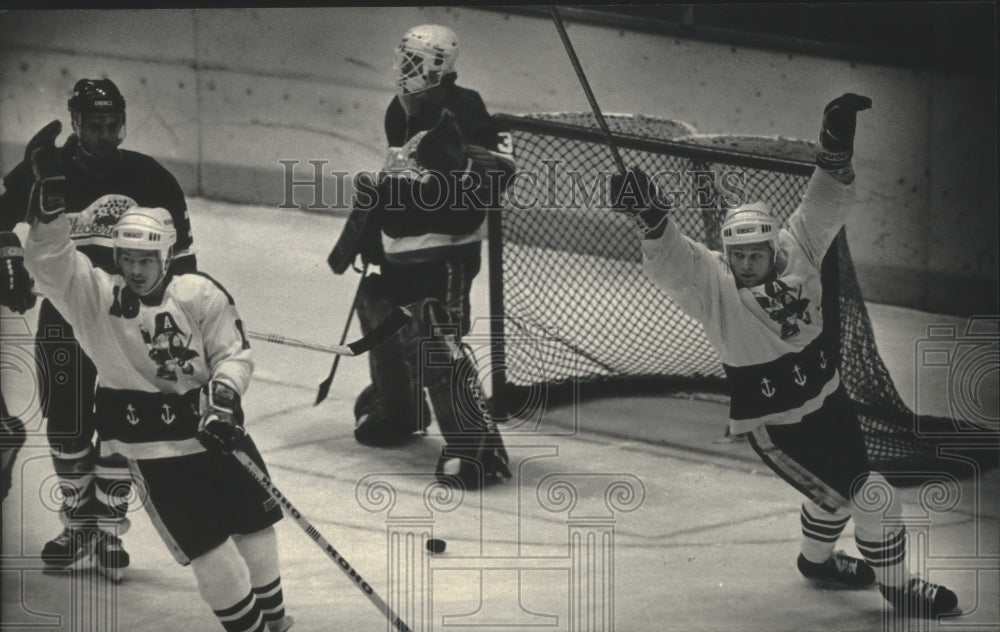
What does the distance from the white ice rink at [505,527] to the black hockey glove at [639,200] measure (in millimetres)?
808

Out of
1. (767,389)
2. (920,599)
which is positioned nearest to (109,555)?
(767,389)

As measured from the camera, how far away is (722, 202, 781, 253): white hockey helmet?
4.26 m

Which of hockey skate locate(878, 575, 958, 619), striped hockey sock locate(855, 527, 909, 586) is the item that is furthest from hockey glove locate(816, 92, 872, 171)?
hockey skate locate(878, 575, 958, 619)

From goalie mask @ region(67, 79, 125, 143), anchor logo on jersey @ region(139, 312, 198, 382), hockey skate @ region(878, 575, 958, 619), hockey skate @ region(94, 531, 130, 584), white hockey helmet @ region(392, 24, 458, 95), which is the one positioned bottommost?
hockey skate @ region(878, 575, 958, 619)

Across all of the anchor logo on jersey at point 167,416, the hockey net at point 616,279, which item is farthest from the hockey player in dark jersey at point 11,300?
the hockey net at point 616,279

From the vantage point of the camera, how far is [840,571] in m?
4.55

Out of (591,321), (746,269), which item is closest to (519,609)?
(746,269)

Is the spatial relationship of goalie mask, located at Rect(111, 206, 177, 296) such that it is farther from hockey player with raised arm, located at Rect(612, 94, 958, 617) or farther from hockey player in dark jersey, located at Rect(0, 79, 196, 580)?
hockey player with raised arm, located at Rect(612, 94, 958, 617)

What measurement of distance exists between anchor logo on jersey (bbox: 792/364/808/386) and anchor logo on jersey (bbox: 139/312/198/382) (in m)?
1.40

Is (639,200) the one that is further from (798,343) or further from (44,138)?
(44,138)

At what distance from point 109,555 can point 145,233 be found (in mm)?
861

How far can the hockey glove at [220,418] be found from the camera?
13.1 feet

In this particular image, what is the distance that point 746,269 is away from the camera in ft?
14.1

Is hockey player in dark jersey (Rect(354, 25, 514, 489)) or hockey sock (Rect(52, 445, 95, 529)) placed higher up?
hockey player in dark jersey (Rect(354, 25, 514, 489))
